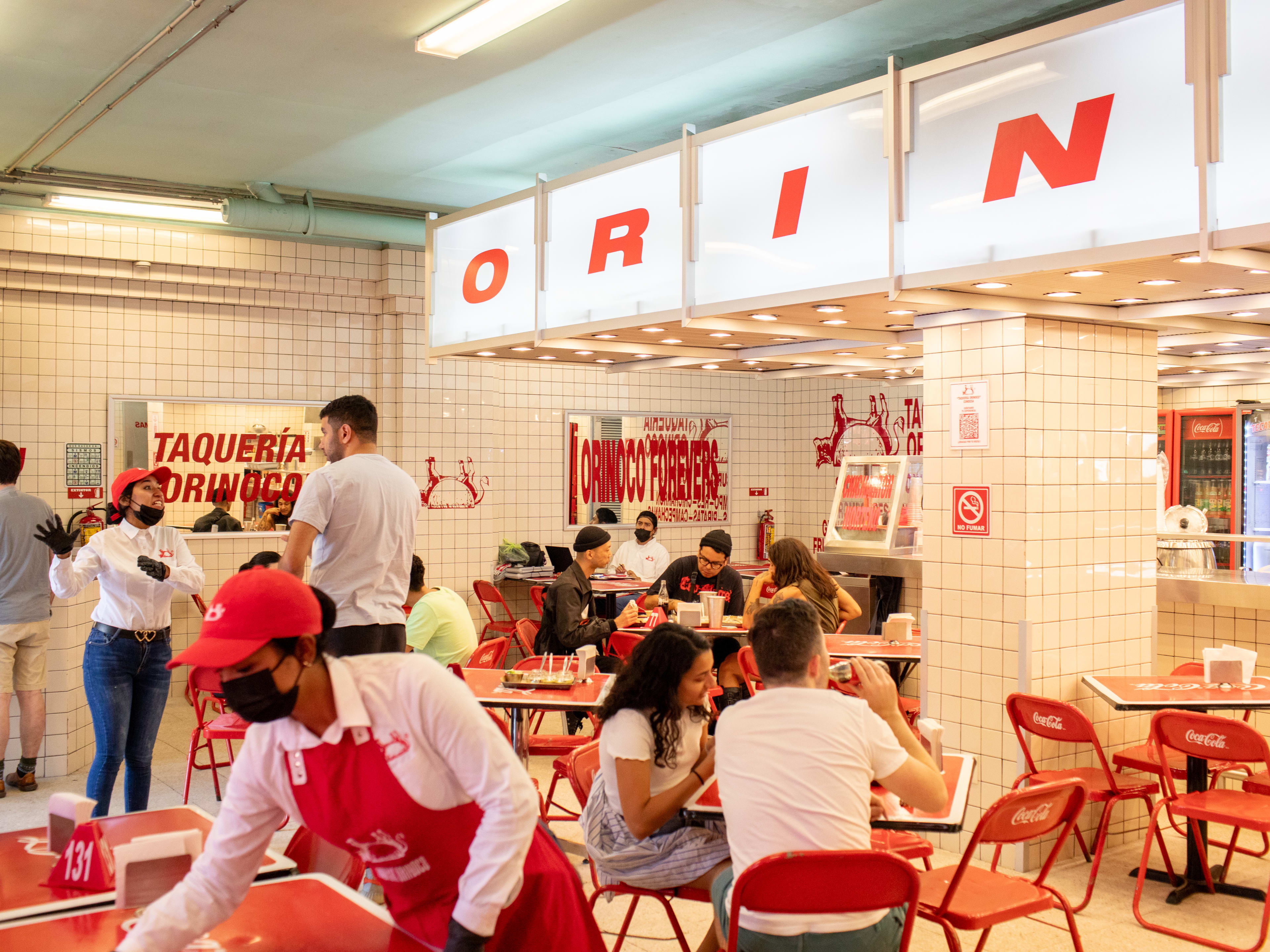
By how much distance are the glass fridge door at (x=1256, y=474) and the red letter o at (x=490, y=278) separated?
275 inches

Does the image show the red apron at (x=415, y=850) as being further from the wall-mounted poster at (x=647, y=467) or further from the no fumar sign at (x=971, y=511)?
the wall-mounted poster at (x=647, y=467)

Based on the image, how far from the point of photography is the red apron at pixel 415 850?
1812 millimetres

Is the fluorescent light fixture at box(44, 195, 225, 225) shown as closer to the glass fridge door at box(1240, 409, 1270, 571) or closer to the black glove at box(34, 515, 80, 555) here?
the black glove at box(34, 515, 80, 555)

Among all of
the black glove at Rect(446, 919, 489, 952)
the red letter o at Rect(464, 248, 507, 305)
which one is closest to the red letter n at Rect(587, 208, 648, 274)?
the red letter o at Rect(464, 248, 507, 305)

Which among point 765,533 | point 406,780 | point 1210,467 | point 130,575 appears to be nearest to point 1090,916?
point 406,780

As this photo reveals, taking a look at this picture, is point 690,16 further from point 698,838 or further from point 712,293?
point 698,838

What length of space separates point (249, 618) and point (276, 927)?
74cm

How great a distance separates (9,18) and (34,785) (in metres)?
4.10

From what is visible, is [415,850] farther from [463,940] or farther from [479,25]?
[479,25]

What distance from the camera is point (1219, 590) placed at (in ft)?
19.5

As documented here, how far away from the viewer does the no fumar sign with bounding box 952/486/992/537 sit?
5223 millimetres

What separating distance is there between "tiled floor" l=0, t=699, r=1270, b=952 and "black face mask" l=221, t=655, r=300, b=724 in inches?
109

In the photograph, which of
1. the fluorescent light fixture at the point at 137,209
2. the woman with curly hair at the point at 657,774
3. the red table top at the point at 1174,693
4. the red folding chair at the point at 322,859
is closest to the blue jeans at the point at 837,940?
the woman with curly hair at the point at 657,774

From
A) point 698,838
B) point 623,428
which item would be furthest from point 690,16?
point 623,428
